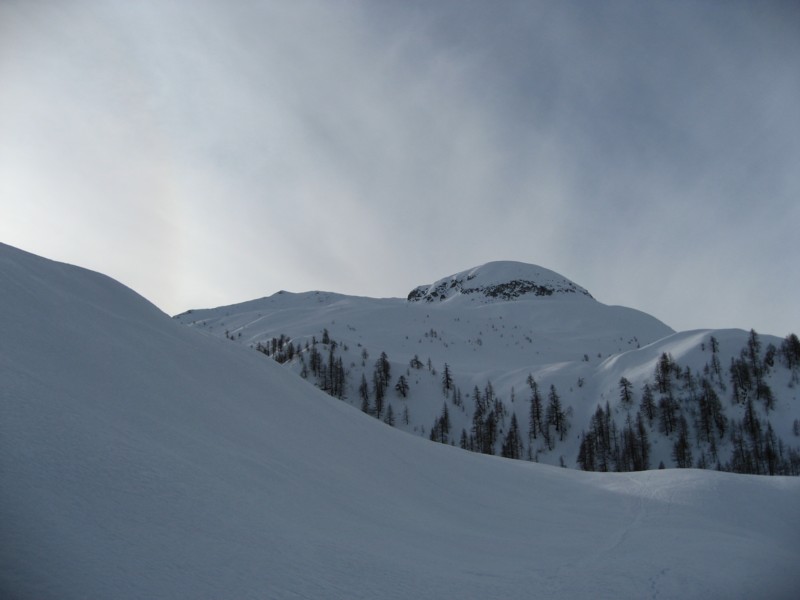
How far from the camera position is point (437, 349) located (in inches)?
6678

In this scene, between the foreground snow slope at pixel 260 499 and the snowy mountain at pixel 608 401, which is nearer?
the foreground snow slope at pixel 260 499

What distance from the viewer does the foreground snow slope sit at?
673 centimetres

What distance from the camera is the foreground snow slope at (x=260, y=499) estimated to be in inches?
265

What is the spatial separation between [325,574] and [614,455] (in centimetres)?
9791

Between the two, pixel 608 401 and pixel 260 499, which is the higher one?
pixel 608 401

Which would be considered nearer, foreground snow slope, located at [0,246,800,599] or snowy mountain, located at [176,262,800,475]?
foreground snow slope, located at [0,246,800,599]

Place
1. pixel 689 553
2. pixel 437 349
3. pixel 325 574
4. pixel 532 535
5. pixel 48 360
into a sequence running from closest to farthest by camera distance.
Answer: pixel 325 574 < pixel 48 360 < pixel 689 553 < pixel 532 535 < pixel 437 349

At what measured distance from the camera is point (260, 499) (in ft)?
34.3

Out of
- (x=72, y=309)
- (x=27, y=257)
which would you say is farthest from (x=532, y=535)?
(x=27, y=257)

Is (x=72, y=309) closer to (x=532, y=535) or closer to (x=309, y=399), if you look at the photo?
(x=309, y=399)

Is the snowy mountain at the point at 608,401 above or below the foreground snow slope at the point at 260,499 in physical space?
above

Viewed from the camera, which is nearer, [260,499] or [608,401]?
[260,499]

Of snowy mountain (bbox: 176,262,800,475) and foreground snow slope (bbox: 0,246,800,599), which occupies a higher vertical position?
snowy mountain (bbox: 176,262,800,475)

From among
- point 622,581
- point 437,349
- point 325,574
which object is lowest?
point 622,581
